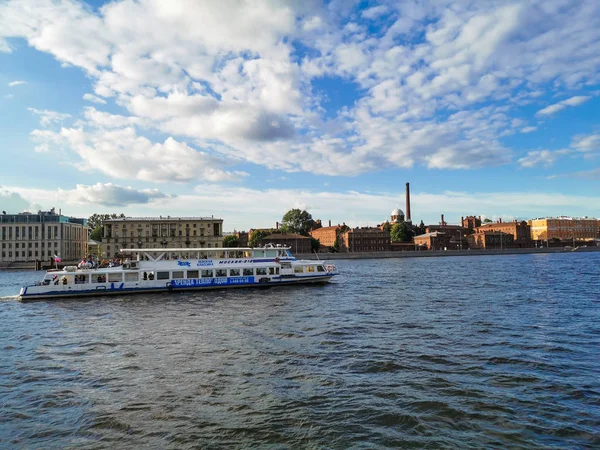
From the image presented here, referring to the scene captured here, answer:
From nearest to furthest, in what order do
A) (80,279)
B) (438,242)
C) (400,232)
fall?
(80,279) → (438,242) → (400,232)

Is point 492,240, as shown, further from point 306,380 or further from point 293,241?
point 306,380

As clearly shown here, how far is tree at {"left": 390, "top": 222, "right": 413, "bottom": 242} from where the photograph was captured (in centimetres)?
18675

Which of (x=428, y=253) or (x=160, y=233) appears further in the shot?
(x=428, y=253)

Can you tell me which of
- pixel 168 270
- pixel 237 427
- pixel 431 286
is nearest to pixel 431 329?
pixel 237 427

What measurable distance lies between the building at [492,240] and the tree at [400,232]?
91.4 ft

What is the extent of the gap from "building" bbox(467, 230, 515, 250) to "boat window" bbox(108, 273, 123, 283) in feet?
559

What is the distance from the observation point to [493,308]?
2928 cm

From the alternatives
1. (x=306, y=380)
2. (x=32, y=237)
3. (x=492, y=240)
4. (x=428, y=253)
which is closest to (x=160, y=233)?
(x=32, y=237)

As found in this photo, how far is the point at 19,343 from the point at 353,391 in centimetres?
1799

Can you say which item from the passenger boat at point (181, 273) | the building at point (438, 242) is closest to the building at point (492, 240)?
the building at point (438, 242)

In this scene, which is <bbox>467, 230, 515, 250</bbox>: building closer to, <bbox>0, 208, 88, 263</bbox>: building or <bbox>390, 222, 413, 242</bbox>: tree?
<bbox>390, 222, 413, 242</bbox>: tree

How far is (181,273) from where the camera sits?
44.0 metres

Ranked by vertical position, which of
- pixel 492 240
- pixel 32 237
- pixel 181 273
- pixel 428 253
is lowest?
pixel 428 253

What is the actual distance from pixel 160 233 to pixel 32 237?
33.7 m
